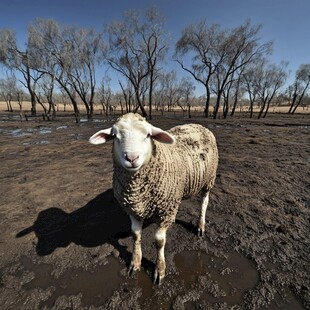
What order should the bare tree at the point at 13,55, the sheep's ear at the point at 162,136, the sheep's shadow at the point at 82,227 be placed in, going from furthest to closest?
1. the bare tree at the point at 13,55
2. the sheep's shadow at the point at 82,227
3. the sheep's ear at the point at 162,136

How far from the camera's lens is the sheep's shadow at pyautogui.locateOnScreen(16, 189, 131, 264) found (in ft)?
10.6

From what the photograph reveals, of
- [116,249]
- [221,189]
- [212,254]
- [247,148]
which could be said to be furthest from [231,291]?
[247,148]

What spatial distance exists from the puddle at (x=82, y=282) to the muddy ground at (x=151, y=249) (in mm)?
12

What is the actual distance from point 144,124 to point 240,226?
8.80ft

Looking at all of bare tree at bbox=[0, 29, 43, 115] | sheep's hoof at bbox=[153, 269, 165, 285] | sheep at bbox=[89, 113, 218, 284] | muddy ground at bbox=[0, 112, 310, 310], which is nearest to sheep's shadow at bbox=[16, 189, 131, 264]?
muddy ground at bbox=[0, 112, 310, 310]

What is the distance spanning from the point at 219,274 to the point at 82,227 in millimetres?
2360

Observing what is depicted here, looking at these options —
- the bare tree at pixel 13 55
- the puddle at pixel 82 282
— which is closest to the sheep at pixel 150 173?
the puddle at pixel 82 282

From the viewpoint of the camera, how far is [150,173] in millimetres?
2363

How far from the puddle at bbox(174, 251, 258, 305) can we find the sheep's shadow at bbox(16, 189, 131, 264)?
867 mm

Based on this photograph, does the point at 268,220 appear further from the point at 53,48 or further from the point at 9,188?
the point at 53,48

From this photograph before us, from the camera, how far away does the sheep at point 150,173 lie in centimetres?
204

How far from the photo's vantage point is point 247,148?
9.37 metres

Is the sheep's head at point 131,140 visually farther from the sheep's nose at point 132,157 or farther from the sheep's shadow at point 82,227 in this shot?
the sheep's shadow at point 82,227

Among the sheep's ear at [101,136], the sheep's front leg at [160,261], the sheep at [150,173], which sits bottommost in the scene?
the sheep's front leg at [160,261]
